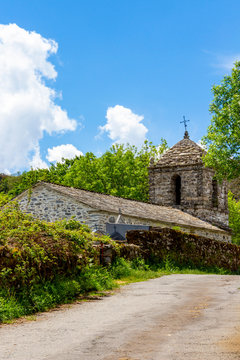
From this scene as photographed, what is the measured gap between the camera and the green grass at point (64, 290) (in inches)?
282

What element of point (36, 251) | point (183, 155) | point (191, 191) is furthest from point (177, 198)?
point (36, 251)

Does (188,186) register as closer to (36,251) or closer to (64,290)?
(64,290)

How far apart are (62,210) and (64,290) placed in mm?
14912

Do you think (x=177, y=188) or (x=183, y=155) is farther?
(x=177, y=188)

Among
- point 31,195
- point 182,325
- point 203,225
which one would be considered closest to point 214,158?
point 203,225

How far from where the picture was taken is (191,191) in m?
34.2

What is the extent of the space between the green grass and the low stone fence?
106 inches

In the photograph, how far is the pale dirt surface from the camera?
4547 mm

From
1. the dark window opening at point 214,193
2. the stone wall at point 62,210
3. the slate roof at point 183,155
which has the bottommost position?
the stone wall at point 62,210

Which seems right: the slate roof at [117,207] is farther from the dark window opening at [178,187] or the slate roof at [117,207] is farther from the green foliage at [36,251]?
the green foliage at [36,251]

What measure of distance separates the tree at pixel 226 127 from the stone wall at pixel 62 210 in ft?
16.5

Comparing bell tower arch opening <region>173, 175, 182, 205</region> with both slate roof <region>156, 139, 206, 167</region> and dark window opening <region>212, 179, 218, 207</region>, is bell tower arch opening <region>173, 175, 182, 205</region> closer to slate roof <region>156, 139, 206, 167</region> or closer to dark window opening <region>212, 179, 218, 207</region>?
slate roof <region>156, 139, 206, 167</region>

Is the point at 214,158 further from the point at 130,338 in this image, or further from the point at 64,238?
the point at 130,338

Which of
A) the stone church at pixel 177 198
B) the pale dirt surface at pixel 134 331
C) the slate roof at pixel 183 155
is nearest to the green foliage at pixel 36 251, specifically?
the pale dirt surface at pixel 134 331
